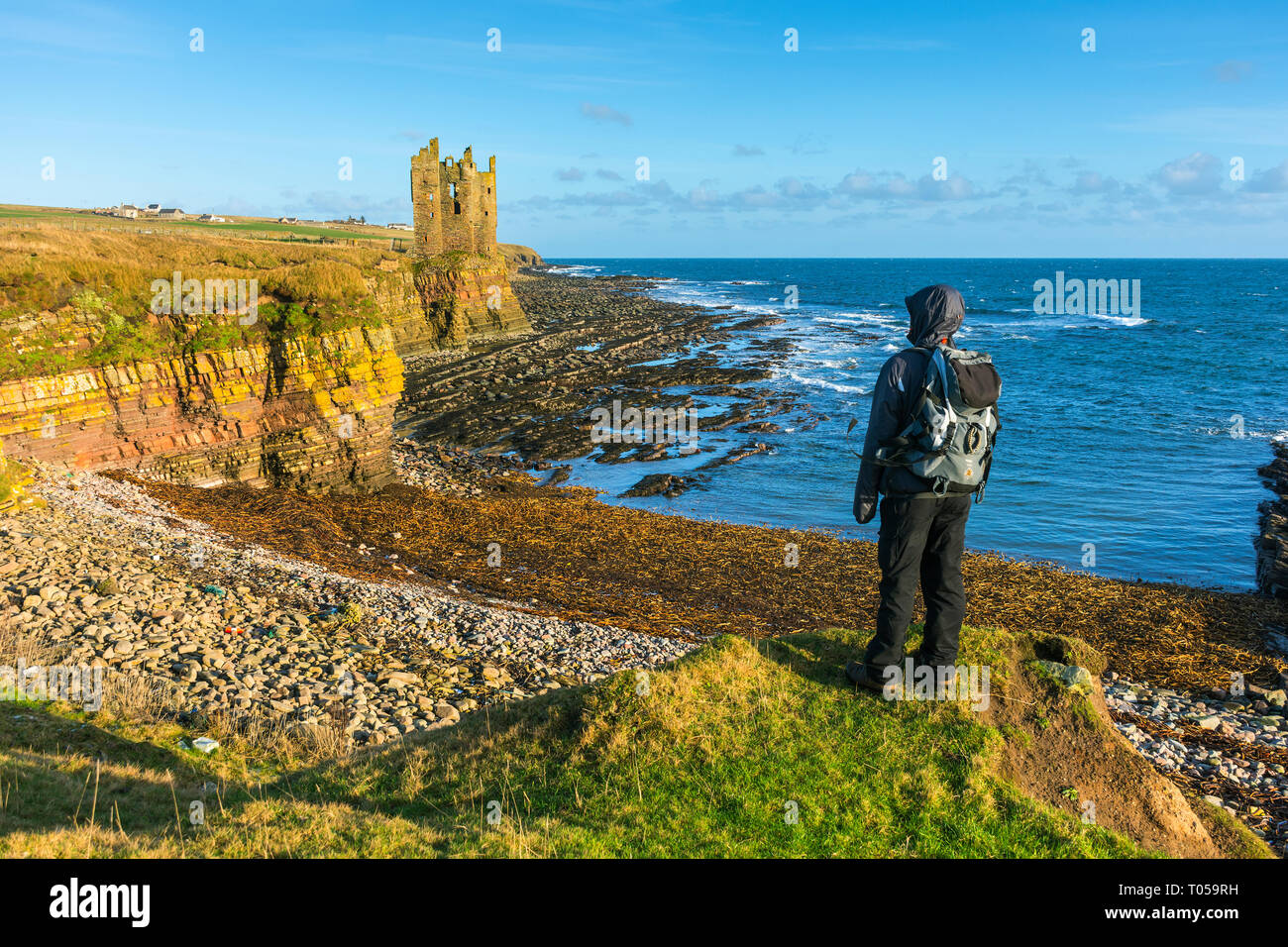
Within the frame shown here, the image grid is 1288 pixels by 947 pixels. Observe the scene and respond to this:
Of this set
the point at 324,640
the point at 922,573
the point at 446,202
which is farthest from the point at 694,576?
the point at 446,202

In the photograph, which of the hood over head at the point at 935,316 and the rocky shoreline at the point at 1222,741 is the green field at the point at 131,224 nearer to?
the hood over head at the point at 935,316

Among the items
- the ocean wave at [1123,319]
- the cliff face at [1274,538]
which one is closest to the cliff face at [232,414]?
the cliff face at [1274,538]

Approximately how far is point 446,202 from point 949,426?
A: 60558 millimetres

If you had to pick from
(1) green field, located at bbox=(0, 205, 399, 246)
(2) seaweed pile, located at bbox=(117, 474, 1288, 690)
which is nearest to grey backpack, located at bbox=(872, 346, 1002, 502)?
(2) seaweed pile, located at bbox=(117, 474, 1288, 690)

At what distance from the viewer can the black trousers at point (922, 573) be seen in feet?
20.0

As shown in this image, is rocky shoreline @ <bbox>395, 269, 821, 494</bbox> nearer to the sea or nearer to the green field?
the sea

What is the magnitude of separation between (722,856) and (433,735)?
338 cm

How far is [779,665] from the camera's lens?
6883 millimetres

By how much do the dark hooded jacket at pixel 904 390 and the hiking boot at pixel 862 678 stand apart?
1.33 m

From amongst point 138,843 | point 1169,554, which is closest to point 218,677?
point 138,843

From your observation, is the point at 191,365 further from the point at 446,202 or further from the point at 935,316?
the point at 446,202

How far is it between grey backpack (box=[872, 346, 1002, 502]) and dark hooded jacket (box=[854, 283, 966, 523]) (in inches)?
2.5

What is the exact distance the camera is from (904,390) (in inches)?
233
